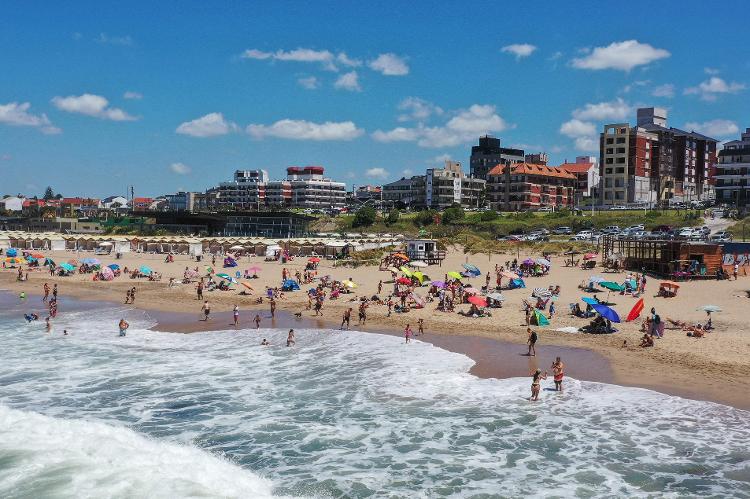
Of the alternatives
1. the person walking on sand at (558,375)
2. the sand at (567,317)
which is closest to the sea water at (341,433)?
the person walking on sand at (558,375)

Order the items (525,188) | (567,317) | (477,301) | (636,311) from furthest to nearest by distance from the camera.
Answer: (525,188)
(477,301)
(567,317)
(636,311)

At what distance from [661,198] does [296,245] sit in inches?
3001

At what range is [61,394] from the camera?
62.6ft

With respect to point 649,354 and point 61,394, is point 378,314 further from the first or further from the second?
point 61,394

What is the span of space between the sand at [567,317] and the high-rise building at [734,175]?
50.0m

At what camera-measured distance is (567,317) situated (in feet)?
95.5

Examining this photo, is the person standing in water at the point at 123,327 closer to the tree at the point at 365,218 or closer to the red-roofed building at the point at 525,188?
the tree at the point at 365,218

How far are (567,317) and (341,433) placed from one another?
1611 cm

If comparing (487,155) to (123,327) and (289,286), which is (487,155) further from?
(123,327)

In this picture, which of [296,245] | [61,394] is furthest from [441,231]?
[61,394]

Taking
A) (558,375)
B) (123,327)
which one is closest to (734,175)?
(558,375)

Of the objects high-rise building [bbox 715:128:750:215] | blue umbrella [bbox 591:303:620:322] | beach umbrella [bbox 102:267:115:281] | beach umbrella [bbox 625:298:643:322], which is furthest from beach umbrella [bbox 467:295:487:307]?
high-rise building [bbox 715:128:750:215]

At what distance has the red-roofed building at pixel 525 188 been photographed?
112938 mm

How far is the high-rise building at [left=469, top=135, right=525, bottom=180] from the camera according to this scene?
552 ft
